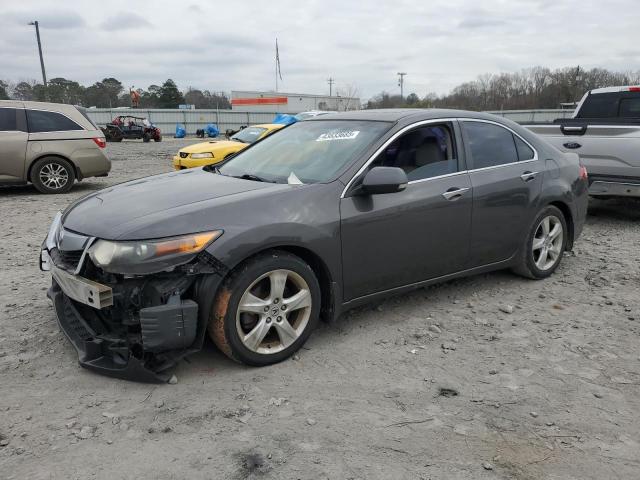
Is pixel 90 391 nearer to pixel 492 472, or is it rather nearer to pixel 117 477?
pixel 117 477

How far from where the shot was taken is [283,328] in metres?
3.35

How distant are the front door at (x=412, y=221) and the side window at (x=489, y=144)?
22cm

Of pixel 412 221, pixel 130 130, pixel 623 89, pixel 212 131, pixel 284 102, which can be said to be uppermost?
pixel 284 102

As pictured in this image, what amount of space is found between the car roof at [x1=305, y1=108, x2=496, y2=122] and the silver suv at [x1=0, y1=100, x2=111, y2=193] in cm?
708

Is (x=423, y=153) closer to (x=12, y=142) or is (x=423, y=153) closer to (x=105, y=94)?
(x=12, y=142)

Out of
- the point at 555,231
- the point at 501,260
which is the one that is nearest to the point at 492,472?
the point at 501,260

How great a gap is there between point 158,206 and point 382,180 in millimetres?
1439

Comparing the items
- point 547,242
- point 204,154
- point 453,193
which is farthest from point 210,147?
point 453,193

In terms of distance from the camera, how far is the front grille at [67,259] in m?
3.19

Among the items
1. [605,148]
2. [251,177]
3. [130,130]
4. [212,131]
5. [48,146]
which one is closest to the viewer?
[251,177]

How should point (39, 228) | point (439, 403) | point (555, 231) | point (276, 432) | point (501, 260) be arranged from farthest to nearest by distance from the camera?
1. point (39, 228)
2. point (555, 231)
3. point (501, 260)
4. point (439, 403)
5. point (276, 432)

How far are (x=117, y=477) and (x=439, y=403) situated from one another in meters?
1.69

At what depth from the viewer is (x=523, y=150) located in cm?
484

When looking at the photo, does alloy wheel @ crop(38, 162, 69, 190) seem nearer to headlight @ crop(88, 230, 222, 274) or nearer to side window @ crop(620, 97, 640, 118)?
headlight @ crop(88, 230, 222, 274)
